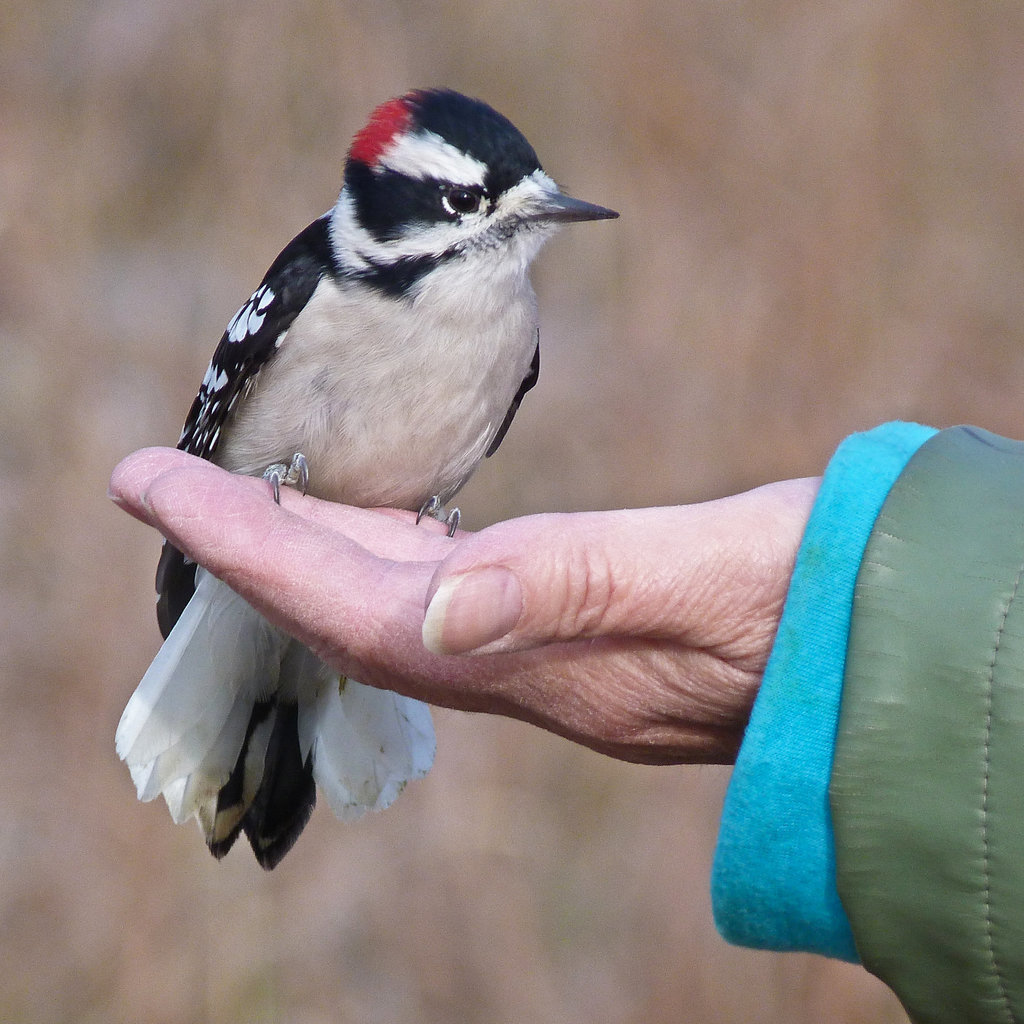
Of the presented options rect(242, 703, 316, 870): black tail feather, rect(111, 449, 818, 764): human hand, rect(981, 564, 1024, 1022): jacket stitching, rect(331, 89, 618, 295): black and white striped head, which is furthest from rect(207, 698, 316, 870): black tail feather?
rect(981, 564, 1024, 1022): jacket stitching

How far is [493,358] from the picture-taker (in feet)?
9.32

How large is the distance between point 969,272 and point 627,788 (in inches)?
99.5

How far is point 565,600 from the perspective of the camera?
161 cm

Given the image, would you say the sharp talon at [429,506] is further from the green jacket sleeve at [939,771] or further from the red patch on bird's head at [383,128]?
the green jacket sleeve at [939,771]

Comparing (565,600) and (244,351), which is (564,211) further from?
(565,600)

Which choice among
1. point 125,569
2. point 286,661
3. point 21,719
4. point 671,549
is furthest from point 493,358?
point 21,719

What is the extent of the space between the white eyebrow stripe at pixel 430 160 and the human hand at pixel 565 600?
3.26ft

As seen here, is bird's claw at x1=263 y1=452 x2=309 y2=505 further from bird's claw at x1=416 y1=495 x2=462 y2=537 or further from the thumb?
the thumb

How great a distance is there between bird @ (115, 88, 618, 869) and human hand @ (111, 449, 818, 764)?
0.68 meters

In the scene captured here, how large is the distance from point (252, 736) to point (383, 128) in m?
1.56

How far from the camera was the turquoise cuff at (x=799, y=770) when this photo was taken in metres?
1.50

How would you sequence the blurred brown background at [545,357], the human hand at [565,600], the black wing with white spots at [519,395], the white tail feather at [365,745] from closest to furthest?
the human hand at [565,600] < the white tail feather at [365,745] < the black wing with white spots at [519,395] < the blurred brown background at [545,357]

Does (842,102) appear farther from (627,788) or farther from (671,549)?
(671,549)

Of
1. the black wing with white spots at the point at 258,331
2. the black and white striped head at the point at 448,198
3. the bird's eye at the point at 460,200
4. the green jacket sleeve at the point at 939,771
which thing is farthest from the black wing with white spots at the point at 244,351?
the green jacket sleeve at the point at 939,771
